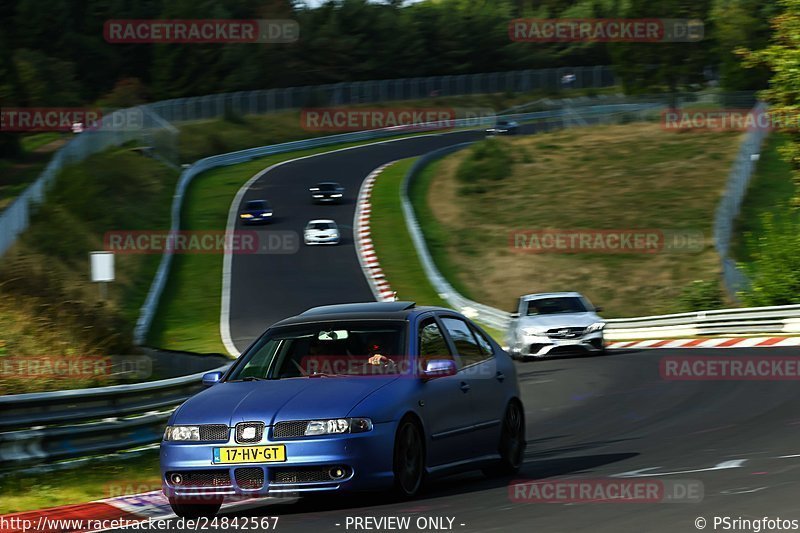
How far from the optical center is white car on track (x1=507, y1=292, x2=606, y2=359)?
25.7 meters

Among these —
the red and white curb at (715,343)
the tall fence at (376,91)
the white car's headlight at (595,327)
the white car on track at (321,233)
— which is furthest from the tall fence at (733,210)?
the tall fence at (376,91)

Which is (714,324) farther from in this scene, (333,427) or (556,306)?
(333,427)

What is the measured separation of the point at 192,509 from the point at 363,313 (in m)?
2.01

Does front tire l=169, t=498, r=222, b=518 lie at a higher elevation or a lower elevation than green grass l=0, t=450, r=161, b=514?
higher

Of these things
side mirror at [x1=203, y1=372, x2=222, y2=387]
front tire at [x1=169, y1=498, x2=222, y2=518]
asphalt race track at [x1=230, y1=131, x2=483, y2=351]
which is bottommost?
asphalt race track at [x1=230, y1=131, x2=483, y2=351]

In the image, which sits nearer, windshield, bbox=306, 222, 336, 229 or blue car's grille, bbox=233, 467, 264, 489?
blue car's grille, bbox=233, 467, 264, 489

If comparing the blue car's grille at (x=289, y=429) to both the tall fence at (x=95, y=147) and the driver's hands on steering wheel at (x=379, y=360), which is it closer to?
the driver's hands on steering wheel at (x=379, y=360)

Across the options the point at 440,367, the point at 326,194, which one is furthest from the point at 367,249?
the point at 440,367

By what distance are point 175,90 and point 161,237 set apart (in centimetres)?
4518

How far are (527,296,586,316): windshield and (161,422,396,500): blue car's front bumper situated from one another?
18166 mm

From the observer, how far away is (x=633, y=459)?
11.4m

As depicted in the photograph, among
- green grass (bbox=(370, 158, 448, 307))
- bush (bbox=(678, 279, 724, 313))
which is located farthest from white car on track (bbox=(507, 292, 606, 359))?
green grass (bbox=(370, 158, 448, 307))

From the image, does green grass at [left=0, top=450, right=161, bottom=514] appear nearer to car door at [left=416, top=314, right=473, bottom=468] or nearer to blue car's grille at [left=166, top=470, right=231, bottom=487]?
blue car's grille at [left=166, top=470, right=231, bottom=487]

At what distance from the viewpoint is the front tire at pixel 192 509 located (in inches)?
359
